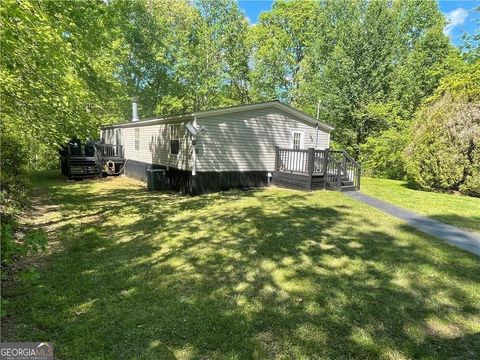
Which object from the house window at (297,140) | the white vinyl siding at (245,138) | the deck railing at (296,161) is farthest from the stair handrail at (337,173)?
the white vinyl siding at (245,138)

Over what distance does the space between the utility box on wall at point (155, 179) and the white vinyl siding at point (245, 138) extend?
2269mm

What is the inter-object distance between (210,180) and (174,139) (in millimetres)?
2440

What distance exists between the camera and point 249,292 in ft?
12.3

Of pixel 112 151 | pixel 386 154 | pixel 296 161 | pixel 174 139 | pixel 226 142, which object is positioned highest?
pixel 174 139

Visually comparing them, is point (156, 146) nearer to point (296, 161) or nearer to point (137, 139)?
point (137, 139)

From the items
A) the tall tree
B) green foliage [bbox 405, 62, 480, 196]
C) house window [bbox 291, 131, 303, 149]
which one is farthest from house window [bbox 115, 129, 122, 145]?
green foliage [bbox 405, 62, 480, 196]

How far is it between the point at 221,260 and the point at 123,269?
4.95ft

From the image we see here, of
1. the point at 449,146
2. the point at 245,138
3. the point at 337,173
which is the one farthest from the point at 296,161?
the point at 449,146

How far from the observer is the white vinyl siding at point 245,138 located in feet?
34.4

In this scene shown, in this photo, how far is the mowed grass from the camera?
9.17 feet

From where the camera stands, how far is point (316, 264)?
180 inches

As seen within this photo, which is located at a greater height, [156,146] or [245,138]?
[245,138]

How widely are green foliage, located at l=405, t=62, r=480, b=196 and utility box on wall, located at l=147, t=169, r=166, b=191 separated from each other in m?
10.7

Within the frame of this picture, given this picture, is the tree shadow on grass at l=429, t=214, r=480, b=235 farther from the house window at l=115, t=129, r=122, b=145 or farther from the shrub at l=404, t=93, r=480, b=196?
the house window at l=115, t=129, r=122, b=145
